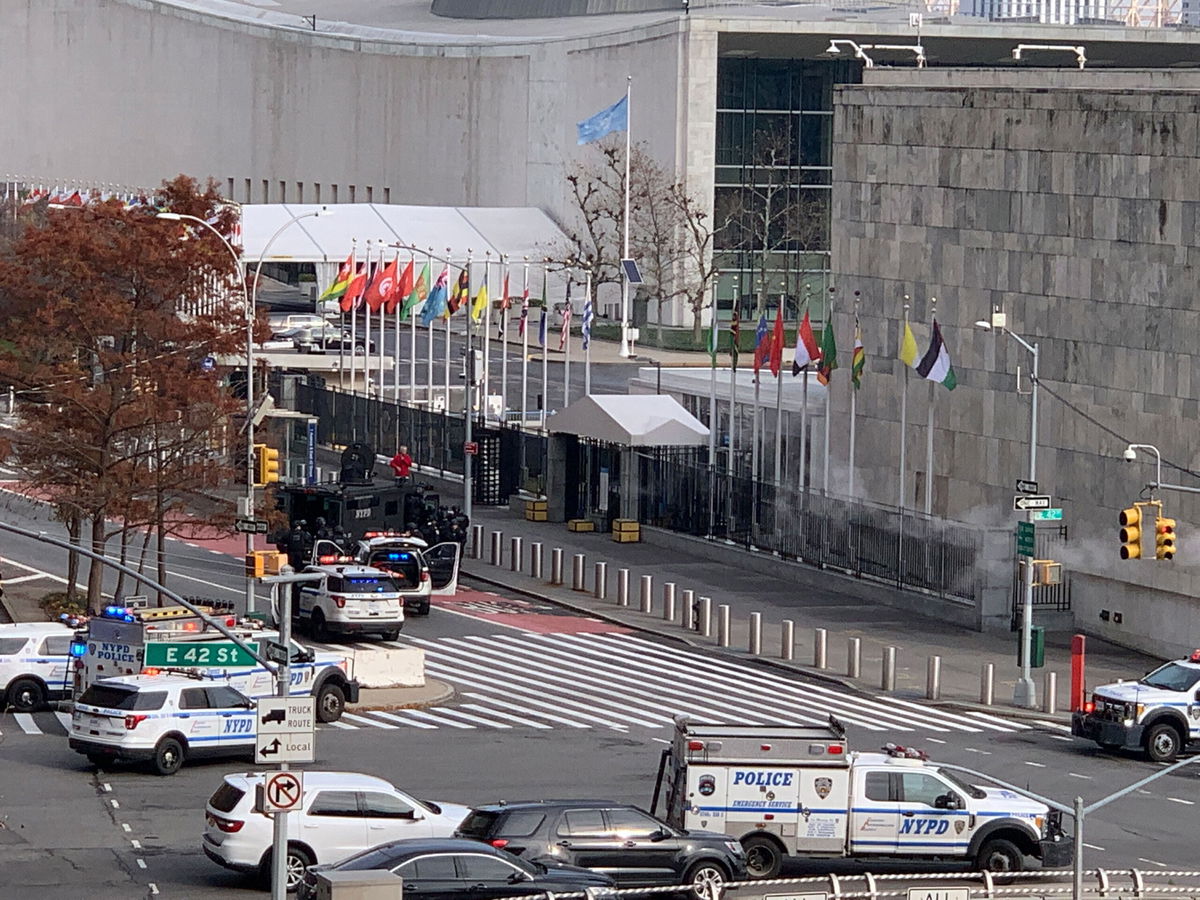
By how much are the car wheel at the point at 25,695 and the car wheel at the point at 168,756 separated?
711cm

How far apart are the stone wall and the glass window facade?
50.3 m

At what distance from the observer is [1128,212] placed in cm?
5794

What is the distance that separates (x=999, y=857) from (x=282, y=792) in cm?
987

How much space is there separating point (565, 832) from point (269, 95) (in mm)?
124481

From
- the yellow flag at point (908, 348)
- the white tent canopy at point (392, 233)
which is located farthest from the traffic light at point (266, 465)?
the white tent canopy at point (392, 233)

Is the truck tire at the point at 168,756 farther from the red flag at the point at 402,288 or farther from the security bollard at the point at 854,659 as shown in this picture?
the red flag at the point at 402,288

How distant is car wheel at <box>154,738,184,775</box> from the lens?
38.0 meters

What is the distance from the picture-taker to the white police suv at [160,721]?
37.8 meters

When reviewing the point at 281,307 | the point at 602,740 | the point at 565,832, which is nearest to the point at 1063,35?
the point at 281,307

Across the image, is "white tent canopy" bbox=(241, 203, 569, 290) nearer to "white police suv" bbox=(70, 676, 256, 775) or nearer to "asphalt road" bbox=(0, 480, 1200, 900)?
"asphalt road" bbox=(0, 480, 1200, 900)

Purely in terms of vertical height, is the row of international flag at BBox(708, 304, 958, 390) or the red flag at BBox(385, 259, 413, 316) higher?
the red flag at BBox(385, 259, 413, 316)

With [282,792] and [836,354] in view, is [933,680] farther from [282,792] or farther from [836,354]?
[282,792]

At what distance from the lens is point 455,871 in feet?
91.6

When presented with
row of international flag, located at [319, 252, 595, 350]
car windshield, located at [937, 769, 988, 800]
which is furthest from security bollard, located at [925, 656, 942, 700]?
row of international flag, located at [319, 252, 595, 350]
